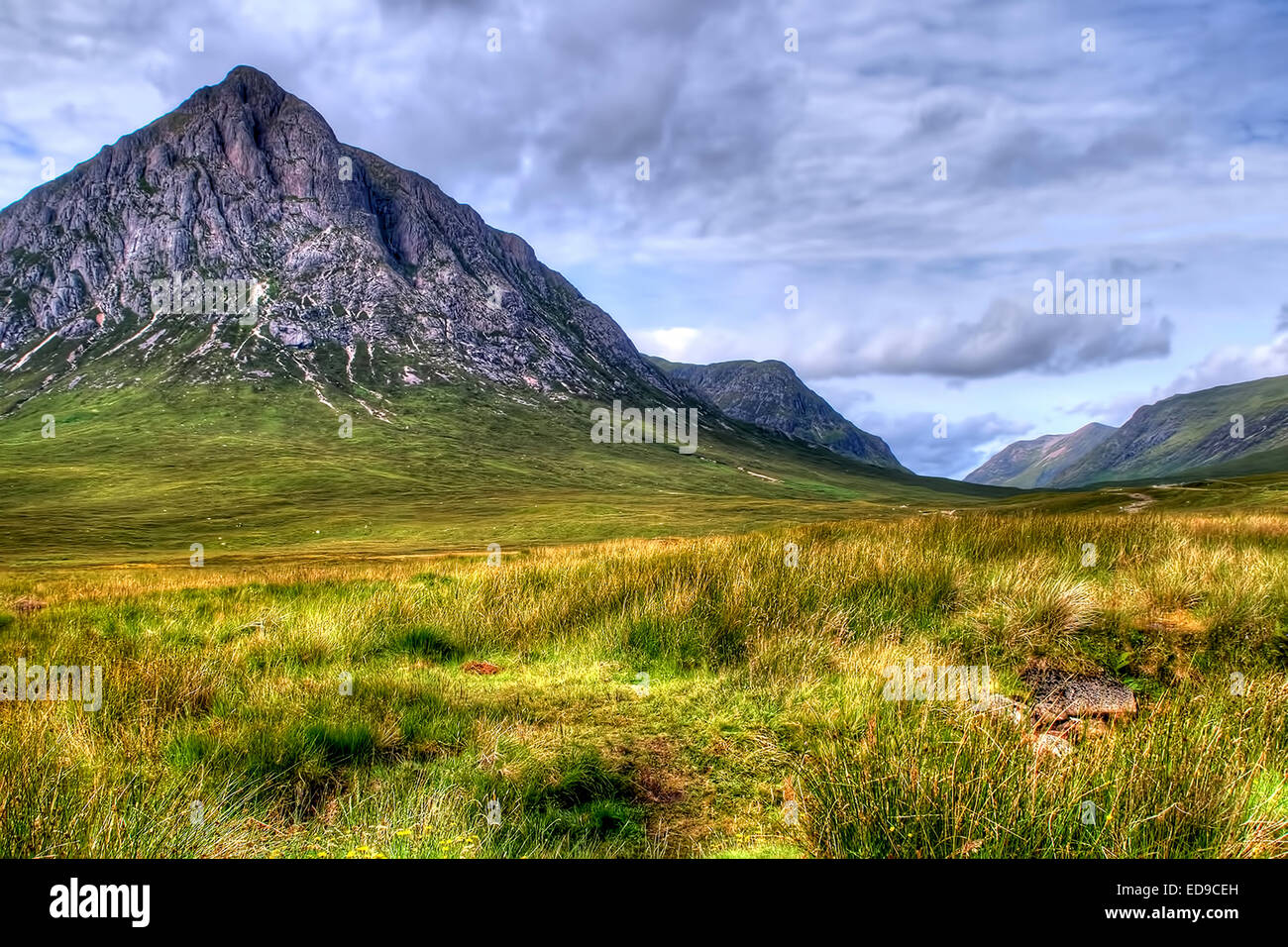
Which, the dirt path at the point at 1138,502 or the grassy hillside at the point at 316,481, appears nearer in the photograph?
the dirt path at the point at 1138,502

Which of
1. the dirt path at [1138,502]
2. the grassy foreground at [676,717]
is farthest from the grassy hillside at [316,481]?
the grassy foreground at [676,717]

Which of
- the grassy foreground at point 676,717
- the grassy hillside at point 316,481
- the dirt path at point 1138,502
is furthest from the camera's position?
the grassy hillside at point 316,481

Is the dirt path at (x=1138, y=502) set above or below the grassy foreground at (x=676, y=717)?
above

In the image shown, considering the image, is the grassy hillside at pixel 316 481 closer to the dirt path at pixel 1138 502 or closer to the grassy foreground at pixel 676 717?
the dirt path at pixel 1138 502

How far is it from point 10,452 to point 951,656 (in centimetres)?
19122

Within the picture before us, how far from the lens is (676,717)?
5.79 m

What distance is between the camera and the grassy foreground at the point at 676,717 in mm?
3293

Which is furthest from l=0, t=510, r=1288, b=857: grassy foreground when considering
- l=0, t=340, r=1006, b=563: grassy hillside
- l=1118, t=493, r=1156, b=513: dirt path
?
l=0, t=340, r=1006, b=563: grassy hillside

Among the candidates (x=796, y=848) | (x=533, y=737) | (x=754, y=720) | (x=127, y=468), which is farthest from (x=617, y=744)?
(x=127, y=468)

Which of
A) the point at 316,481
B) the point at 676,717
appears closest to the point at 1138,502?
the point at 676,717

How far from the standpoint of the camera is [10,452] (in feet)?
457

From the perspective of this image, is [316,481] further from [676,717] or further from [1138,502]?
[676,717]
